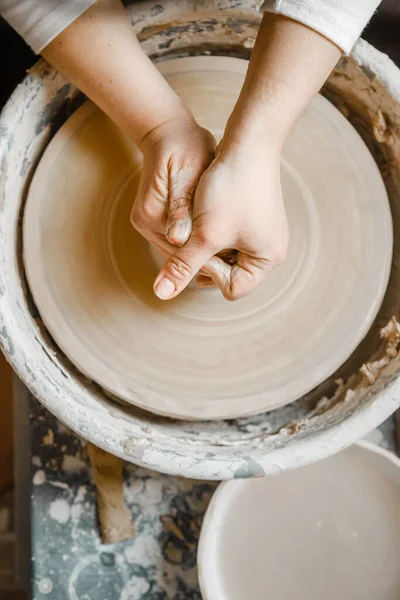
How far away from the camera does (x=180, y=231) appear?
979 mm

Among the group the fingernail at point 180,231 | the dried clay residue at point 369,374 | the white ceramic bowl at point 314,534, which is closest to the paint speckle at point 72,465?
the white ceramic bowl at point 314,534

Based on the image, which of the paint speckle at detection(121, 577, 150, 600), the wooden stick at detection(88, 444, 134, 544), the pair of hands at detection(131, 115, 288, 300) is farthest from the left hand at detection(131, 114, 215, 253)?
the paint speckle at detection(121, 577, 150, 600)

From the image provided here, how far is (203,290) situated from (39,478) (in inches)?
25.0

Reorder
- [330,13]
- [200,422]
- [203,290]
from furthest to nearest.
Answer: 1. [200,422]
2. [203,290]
3. [330,13]

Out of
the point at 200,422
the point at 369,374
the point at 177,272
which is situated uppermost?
the point at 177,272

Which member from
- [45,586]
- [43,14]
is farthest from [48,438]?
[43,14]

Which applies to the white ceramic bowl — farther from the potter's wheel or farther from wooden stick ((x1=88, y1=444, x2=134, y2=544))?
the potter's wheel

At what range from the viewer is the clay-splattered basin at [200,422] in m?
1.09

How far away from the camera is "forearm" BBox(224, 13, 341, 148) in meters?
0.94

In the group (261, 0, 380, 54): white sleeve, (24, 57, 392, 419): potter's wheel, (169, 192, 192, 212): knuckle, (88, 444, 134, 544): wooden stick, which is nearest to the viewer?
(261, 0, 380, 54): white sleeve

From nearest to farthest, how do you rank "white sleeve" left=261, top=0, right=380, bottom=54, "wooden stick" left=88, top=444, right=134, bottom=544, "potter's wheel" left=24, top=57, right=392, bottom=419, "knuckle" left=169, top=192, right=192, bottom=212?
1. "white sleeve" left=261, top=0, right=380, bottom=54
2. "knuckle" left=169, top=192, right=192, bottom=212
3. "potter's wheel" left=24, top=57, right=392, bottom=419
4. "wooden stick" left=88, top=444, right=134, bottom=544

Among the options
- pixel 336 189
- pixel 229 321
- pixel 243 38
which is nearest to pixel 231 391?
pixel 229 321

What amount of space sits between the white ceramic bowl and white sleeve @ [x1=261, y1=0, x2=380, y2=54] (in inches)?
35.3

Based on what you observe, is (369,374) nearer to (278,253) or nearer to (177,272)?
(278,253)
